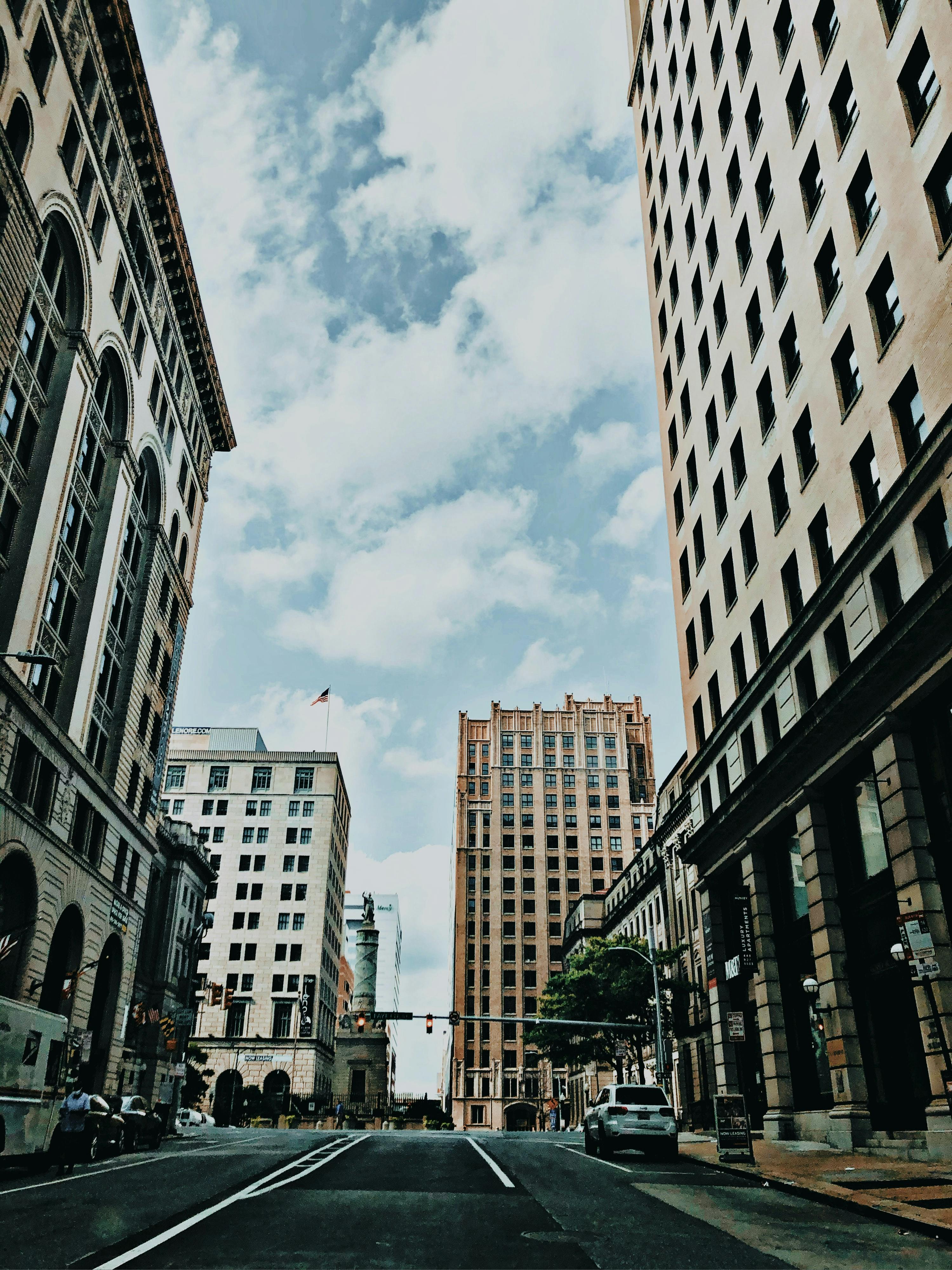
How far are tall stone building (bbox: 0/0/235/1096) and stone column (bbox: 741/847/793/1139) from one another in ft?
77.9

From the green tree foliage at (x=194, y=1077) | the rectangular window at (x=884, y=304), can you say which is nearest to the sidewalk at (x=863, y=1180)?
the rectangular window at (x=884, y=304)

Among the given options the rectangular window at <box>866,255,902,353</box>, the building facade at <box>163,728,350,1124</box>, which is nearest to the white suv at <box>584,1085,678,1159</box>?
the rectangular window at <box>866,255,902,353</box>

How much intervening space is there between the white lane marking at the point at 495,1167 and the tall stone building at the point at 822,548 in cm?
924

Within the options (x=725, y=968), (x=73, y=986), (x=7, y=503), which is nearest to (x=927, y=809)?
(x=725, y=968)

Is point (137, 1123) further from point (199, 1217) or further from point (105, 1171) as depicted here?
point (199, 1217)

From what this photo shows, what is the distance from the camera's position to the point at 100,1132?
28.0m

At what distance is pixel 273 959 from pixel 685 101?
8932 cm

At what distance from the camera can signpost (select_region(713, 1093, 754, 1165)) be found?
23984 millimetres

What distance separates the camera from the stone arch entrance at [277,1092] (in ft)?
316

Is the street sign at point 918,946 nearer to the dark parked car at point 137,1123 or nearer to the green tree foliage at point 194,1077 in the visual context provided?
the dark parked car at point 137,1123

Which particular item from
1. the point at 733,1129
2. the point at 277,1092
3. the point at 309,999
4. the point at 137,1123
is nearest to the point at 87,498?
the point at 137,1123

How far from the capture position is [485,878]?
130 meters

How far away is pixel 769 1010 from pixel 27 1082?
73.0 feet

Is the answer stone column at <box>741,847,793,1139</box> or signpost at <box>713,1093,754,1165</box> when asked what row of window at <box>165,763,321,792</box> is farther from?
signpost at <box>713,1093,754,1165</box>
